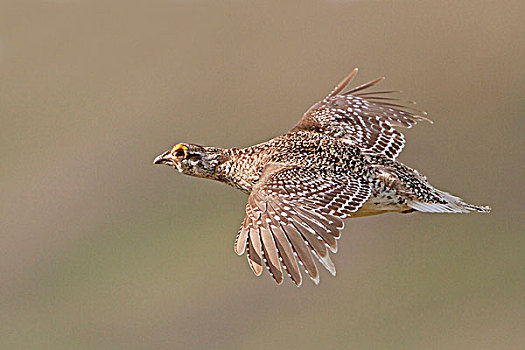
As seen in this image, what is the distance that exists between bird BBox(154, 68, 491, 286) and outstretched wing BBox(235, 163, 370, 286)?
0.01m

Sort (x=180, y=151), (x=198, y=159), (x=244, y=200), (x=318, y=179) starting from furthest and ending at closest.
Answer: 1. (x=244, y=200)
2. (x=180, y=151)
3. (x=198, y=159)
4. (x=318, y=179)

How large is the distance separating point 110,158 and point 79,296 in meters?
11.9

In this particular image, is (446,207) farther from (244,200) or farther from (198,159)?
(244,200)

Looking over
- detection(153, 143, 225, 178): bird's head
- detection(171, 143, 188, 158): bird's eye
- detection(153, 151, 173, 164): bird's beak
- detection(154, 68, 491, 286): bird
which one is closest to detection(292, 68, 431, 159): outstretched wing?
detection(154, 68, 491, 286): bird

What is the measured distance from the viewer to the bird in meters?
14.6

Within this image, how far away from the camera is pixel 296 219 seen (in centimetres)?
1487

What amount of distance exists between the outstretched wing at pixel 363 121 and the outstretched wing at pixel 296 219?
7.36 feet

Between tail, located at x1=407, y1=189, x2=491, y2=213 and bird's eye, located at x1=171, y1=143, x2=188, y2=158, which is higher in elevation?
bird's eye, located at x1=171, y1=143, x2=188, y2=158

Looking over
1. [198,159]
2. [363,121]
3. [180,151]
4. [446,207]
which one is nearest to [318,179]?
[446,207]

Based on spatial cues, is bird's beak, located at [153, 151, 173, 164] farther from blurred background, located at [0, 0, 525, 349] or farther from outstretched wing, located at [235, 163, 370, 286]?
blurred background, located at [0, 0, 525, 349]

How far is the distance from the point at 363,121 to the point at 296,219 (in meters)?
4.32

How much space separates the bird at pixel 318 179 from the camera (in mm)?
14562

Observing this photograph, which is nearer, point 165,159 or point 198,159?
point 198,159

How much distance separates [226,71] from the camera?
9156 cm
